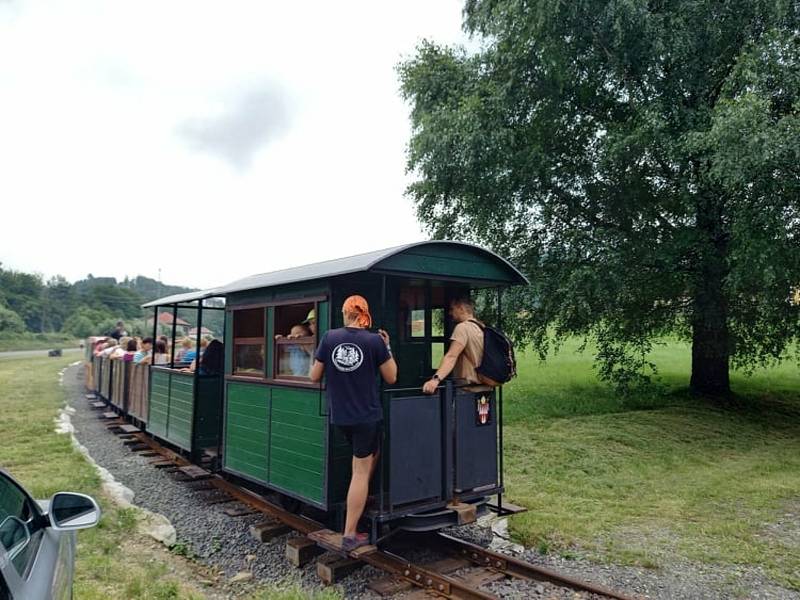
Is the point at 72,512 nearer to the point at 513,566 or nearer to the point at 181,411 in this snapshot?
the point at 513,566

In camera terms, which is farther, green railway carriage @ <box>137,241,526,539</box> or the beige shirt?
the beige shirt

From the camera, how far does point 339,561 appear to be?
4.70m

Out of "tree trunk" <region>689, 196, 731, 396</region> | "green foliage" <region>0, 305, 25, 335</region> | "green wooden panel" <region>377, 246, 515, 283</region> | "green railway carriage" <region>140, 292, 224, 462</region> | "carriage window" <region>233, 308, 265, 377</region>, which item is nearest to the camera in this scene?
"green wooden panel" <region>377, 246, 515, 283</region>

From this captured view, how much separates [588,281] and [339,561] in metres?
7.62

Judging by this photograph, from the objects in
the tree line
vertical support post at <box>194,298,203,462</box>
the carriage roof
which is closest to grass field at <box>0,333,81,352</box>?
the tree line

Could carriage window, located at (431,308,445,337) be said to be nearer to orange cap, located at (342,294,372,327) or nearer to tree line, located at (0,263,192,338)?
orange cap, located at (342,294,372,327)

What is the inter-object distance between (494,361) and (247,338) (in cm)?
275

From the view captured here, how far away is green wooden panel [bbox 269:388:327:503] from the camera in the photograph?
5.02 m

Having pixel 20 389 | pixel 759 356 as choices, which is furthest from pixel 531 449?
pixel 20 389

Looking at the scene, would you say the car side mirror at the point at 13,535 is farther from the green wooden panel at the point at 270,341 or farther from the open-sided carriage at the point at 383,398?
the green wooden panel at the point at 270,341

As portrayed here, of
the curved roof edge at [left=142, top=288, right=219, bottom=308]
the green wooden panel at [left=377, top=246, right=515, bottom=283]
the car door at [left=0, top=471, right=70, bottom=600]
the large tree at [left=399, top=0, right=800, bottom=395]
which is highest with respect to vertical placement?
the large tree at [left=399, top=0, right=800, bottom=395]

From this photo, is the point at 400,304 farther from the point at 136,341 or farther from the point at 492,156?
the point at 136,341

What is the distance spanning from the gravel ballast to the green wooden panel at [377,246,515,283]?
2.43 m

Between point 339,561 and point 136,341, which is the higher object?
point 136,341
